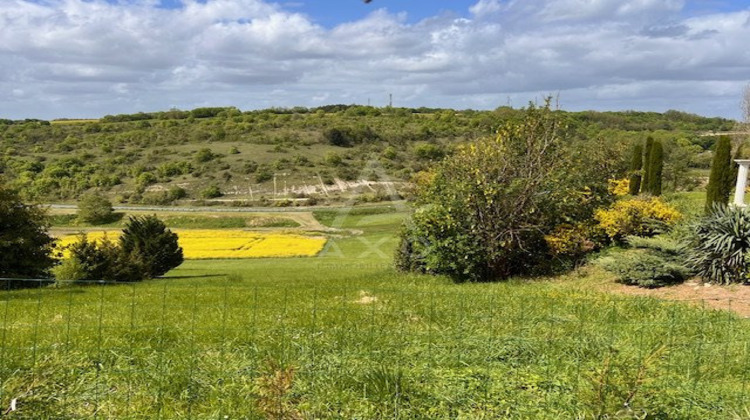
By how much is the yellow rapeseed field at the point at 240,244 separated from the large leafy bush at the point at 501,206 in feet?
70.7

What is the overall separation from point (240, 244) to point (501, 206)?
2922cm

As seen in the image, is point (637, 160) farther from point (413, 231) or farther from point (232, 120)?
point (232, 120)

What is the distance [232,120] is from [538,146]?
115 metres

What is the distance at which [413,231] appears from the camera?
54.9 ft

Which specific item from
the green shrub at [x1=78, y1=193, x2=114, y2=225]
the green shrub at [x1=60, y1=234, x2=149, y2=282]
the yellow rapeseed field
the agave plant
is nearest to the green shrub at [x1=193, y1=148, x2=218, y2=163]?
the green shrub at [x1=78, y1=193, x2=114, y2=225]

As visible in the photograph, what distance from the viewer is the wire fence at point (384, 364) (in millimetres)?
4023

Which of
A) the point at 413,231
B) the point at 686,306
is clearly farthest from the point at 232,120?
the point at 686,306

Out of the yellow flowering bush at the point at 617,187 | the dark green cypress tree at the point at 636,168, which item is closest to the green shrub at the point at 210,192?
the dark green cypress tree at the point at 636,168

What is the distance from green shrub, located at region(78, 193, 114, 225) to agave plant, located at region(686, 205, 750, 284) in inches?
2159

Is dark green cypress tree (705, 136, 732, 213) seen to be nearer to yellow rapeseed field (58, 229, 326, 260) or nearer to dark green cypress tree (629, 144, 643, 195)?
dark green cypress tree (629, 144, 643, 195)

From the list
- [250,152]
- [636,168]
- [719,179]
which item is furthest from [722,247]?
[250,152]

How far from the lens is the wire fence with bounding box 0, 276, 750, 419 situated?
4.02 metres

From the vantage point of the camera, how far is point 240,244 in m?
41.4

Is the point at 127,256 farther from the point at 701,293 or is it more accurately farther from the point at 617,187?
the point at 701,293
